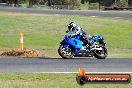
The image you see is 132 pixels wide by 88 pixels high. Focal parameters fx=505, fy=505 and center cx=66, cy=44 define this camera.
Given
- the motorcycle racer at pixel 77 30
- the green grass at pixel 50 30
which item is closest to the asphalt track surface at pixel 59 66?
the motorcycle racer at pixel 77 30

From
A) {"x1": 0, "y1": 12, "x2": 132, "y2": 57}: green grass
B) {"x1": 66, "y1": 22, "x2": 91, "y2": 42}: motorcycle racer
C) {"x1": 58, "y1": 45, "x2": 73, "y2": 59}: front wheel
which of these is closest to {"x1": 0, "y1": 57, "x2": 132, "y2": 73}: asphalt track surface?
{"x1": 58, "y1": 45, "x2": 73, "y2": 59}: front wheel

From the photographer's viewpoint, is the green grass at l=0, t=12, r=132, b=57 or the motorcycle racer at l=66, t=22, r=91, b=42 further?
the green grass at l=0, t=12, r=132, b=57

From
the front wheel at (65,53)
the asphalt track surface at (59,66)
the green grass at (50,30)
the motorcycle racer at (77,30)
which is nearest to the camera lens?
the asphalt track surface at (59,66)

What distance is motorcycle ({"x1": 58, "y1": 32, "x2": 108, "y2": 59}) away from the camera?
67.3 ft

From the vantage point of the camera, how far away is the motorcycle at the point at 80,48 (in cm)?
2052

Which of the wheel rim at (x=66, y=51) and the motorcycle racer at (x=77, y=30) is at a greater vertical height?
the motorcycle racer at (x=77, y=30)

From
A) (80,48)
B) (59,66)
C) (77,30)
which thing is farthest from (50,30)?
(59,66)

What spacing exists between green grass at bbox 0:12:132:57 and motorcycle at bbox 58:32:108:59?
8.51 m

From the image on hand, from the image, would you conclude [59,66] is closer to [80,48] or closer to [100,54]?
[100,54]

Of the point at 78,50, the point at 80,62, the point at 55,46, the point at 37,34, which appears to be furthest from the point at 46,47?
the point at 80,62

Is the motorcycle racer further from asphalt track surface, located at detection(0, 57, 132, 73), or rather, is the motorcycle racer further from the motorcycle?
asphalt track surface, located at detection(0, 57, 132, 73)

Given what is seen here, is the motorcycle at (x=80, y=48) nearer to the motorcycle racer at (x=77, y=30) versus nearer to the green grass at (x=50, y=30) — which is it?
the motorcycle racer at (x=77, y=30)

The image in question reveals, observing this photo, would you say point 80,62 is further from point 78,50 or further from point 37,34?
point 37,34

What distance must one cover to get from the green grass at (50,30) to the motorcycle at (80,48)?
335 inches
